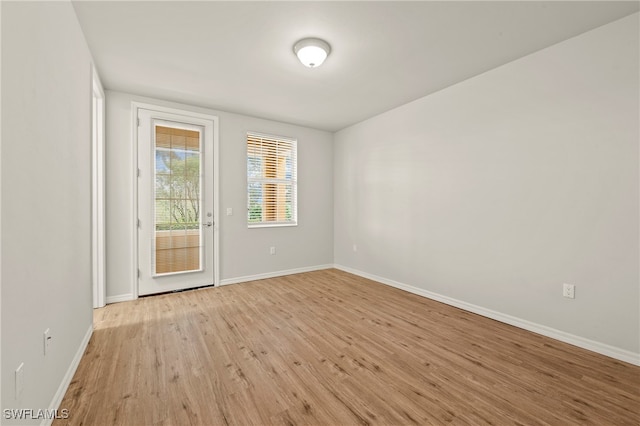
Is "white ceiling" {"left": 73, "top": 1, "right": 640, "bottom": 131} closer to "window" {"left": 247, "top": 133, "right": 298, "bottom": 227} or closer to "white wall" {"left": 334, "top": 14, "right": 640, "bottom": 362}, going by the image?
"white wall" {"left": 334, "top": 14, "right": 640, "bottom": 362}

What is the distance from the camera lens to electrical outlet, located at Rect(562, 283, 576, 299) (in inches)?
95.3

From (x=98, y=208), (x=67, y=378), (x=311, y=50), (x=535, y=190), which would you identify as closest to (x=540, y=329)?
(x=535, y=190)

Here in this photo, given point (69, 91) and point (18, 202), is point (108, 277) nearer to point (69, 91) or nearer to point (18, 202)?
point (69, 91)

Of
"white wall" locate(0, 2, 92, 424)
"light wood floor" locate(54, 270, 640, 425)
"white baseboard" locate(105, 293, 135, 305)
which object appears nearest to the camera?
"white wall" locate(0, 2, 92, 424)

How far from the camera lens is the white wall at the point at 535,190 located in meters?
2.19

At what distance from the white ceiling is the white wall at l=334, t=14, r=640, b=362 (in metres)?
0.28

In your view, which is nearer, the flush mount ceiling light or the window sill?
the flush mount ceiling light

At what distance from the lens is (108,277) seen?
344 centimetres

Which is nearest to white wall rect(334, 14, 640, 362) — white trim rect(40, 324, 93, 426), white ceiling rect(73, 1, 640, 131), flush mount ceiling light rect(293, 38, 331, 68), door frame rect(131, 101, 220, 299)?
white ceiling rect(73, 1, 640, 131)

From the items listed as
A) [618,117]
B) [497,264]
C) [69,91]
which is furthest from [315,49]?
[497,264]

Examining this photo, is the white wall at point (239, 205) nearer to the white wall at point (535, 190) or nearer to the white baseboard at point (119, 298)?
the white baseboard at point (119, 298)

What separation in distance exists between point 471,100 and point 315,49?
6.19 ft

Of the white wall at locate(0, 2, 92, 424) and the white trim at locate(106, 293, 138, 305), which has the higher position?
the white wall at locate(0, 2, 92, 424)

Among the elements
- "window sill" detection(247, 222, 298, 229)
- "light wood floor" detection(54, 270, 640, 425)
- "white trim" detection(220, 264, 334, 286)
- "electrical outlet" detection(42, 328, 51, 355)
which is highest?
"window sill" detection(247, 222, 298, 229)
